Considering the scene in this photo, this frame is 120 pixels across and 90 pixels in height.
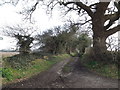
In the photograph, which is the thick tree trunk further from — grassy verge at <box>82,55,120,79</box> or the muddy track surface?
the muddy track surface

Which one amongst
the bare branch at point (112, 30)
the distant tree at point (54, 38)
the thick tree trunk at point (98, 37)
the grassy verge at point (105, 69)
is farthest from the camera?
the distant tree at point (54, 38)

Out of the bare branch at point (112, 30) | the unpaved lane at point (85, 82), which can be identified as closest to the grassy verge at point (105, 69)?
the unpaved lane at point (85, 82)

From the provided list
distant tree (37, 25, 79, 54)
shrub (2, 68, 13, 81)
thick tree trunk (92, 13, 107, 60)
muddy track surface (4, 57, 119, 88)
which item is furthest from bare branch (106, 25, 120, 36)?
distant tree (37, 25, 79, 54)

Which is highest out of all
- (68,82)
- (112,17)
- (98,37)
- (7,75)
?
(112,17)

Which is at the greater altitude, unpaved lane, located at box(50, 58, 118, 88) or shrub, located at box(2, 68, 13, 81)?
shrub, located at box(2, 68, 13, 81)

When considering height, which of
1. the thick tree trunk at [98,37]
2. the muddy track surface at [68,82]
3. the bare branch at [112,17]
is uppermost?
the bare branch at [112,17]

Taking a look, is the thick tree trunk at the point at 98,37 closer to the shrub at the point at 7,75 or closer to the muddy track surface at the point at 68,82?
the muddy track surface at the point at 68,82

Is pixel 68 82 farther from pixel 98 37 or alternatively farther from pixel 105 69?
pixel 98 37

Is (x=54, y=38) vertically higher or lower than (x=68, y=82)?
higher

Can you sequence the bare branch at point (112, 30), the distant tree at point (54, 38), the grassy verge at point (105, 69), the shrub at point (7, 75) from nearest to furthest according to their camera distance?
the shrub at point (7, 75) < the grassy verge at point (105, 69) < the bare branch at point (112, 30) < the distant tree at point (54, 38)

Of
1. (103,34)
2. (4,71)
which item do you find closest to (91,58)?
(103,34)

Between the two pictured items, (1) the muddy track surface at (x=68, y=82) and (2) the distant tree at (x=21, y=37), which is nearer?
(1) the muddy track surface at (x=68, y=82)

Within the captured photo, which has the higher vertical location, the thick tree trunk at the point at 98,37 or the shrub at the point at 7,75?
the thick tree trunk at the point at 98,37

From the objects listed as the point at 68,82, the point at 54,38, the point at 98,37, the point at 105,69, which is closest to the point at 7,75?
the point at 68,82
